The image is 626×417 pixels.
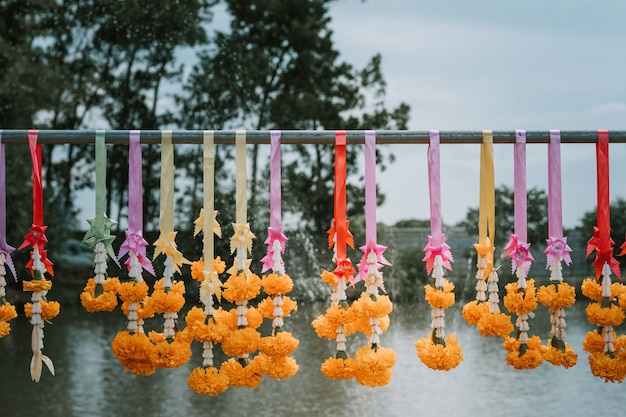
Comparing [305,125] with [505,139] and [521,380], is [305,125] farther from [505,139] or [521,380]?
[505,139]

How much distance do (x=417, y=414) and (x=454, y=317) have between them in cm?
409

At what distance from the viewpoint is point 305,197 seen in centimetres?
1362

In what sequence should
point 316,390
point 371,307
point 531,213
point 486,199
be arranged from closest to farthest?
point 371,307 < point 486,199 < point 316,390 < point 531,213

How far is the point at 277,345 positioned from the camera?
2.78 m

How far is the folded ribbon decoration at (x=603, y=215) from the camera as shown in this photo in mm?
2936

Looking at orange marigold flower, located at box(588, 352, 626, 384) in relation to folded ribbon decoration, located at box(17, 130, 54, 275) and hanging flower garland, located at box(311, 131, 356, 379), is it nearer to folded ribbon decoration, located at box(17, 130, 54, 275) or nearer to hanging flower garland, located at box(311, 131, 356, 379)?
hanging flower garland, located at box(311, 131, 356, 379)

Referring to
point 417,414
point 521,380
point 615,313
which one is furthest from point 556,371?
point 615,313

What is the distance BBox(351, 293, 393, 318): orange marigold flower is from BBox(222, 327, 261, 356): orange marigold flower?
0.37 m

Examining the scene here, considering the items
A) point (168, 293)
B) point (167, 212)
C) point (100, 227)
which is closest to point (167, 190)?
point (167, 212)

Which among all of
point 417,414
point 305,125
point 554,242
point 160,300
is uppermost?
point 305,125

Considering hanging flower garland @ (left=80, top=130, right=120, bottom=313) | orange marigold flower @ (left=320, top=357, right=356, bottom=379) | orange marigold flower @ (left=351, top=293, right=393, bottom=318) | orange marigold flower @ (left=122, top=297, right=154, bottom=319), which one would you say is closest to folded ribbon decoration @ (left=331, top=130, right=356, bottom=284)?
orange marigold flower @ (left=351, top=293, right=393, bottom=318)

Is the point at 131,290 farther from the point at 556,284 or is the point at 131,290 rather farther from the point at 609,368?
the point at 609,368

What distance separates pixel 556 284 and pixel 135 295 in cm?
155

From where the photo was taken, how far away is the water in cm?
813
